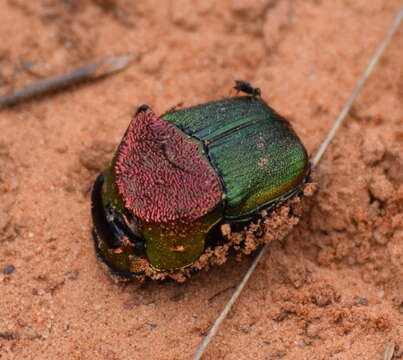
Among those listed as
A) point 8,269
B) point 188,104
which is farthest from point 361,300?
point 8,269

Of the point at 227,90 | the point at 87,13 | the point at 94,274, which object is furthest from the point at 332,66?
the point at 94,274

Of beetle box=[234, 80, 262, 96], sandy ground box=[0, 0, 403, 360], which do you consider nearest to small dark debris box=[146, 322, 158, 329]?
sandy ground box=[0, 0, 403, 360]

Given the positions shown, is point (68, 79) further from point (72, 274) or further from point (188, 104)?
point (72, 274)

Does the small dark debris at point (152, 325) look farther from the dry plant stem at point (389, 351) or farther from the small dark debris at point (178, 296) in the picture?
the dry plant stem at point (389, 351)

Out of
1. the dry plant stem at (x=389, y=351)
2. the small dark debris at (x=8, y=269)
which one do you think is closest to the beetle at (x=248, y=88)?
the dry plant stem at (x=389, y=351)

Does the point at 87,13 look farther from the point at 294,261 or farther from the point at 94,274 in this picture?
the point at 294,261

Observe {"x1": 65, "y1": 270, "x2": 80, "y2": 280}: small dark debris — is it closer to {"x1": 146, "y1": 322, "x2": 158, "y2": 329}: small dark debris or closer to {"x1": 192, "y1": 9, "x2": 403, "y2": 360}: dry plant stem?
{"x1": 146, "y1": 322, "x2": 158, "y2": 329}: small dark debris
